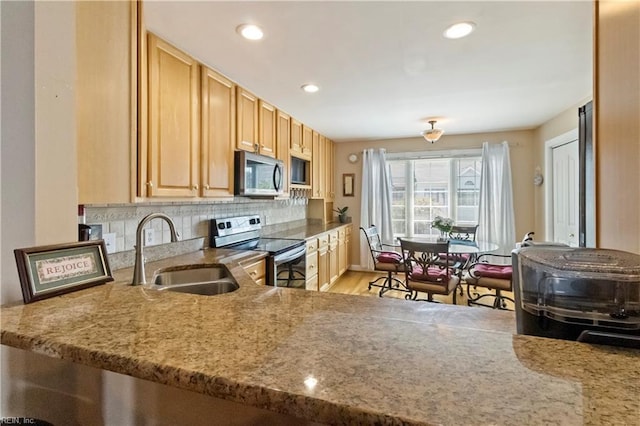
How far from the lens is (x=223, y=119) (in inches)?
96.0

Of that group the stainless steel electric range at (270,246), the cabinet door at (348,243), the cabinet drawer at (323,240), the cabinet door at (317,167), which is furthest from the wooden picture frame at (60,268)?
the cabinet door at (348,243)

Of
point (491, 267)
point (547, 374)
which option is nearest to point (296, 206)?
point (491, 267)

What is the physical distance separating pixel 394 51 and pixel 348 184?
Result: 3423 mm

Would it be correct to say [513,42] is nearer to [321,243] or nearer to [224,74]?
[224,74]

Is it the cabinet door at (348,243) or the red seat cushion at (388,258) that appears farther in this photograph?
the cabinet door at (348,243)

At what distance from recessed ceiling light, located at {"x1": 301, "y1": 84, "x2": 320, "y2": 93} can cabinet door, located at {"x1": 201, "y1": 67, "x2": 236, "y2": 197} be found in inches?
23.3

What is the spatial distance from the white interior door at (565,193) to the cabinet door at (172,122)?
146 inches

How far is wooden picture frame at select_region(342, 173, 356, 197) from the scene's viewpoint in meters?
5.46

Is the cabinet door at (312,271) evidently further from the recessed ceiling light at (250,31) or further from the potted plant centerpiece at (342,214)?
the recessed ceiling light at (250,31)

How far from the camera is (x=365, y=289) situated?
4.38 meters

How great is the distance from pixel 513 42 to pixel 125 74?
220 cm

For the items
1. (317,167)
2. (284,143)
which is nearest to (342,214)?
(317,167)

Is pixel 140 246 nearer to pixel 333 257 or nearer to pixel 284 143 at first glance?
pixel 284 143

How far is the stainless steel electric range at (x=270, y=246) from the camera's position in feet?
8.44
